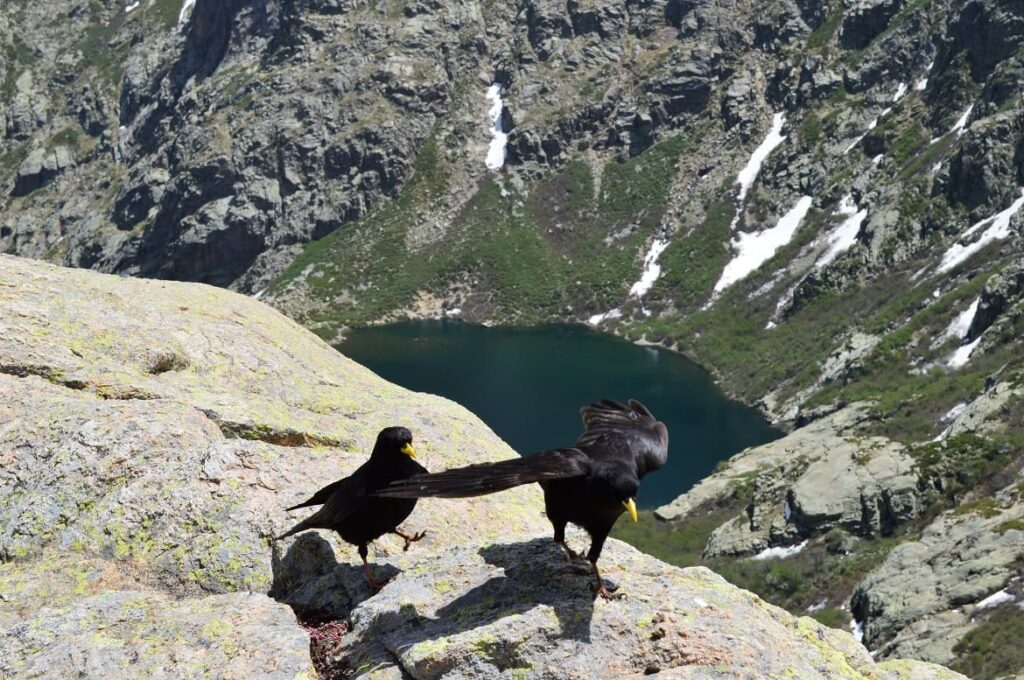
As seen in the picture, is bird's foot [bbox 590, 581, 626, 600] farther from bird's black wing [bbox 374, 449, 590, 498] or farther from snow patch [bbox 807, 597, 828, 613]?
snow patch [bbox 807, 597, 828, 613]

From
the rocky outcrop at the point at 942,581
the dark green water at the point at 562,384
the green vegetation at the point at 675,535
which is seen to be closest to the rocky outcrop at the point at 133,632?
the rocky outcrop at the point at 942,581

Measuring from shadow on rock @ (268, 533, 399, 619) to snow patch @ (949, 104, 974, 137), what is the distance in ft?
647

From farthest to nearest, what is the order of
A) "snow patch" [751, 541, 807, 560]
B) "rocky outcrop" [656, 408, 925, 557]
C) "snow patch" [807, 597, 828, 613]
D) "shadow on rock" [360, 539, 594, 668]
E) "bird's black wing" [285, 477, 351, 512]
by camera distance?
1. "snow patch" [751, 541, 807, 560]
2. "rocky outcrop" [656, 408, 925, 557]
3. "snow patch" [807, 597, 828, 613]
4. "bird's black wing" [285, 477, 351, 512]
5. "shadow on rock" [360, 539, 594, 668]

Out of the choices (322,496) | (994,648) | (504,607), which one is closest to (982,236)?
(994,648)

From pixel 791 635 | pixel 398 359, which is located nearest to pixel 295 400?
pixel 791 635

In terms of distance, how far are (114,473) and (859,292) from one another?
168 meters

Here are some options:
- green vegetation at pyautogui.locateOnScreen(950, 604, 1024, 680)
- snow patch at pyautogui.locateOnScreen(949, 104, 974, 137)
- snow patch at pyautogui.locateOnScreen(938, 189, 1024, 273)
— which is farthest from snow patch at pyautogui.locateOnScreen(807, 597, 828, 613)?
snow patch at pyautogui.locateOnScreen(949, 104, 974, 137)

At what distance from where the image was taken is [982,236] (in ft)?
488

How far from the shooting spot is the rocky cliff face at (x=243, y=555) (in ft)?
26.3

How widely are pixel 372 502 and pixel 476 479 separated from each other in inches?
92.9

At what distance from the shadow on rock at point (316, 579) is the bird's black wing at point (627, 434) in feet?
9.58

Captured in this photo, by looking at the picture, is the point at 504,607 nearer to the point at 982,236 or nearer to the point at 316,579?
the point at 316,579

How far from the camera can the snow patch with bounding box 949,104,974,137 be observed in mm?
178000

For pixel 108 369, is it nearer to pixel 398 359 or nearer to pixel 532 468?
pixel 532 468
